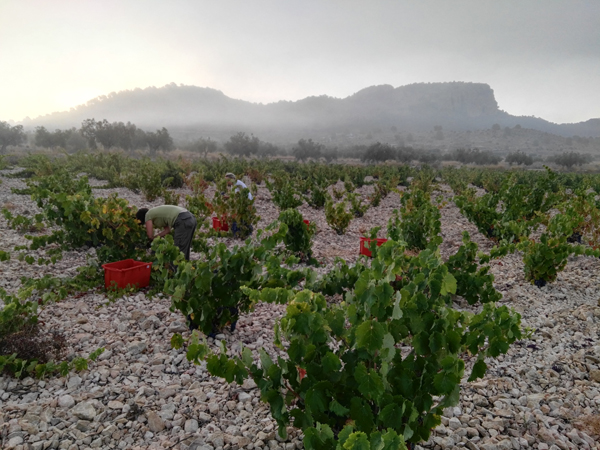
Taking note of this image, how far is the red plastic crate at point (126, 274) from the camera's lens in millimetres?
4832

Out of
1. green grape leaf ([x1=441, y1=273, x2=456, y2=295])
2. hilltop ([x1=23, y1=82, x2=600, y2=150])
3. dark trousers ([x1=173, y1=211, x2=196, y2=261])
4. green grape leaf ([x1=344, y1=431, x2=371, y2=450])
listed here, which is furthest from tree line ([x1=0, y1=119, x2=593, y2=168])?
hilltop ([x1=23, y1=82, x2=600, y2=150])

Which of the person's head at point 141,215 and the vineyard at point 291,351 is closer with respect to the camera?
the vineyard at point 291,351

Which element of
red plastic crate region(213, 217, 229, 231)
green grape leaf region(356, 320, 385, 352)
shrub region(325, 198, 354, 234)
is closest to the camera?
green grape leaf region(356, 320, 385, 352)

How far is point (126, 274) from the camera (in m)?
4.87

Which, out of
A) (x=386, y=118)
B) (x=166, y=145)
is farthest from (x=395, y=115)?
(x=166, y=145)

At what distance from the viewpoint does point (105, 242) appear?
19.0 ft

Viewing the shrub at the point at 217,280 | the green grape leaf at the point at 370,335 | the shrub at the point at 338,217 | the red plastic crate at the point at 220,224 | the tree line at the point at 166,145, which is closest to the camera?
the green grape leaf at the point at 370,335

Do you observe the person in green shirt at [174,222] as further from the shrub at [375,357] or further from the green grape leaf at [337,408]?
the green grape leaf at [337,408]

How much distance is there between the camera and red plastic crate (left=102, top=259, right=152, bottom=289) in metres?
4.83

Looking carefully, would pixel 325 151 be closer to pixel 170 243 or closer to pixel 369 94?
pixel 170 243

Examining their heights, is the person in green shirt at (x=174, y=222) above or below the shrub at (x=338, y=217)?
above

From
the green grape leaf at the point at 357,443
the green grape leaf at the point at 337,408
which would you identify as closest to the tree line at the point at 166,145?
the green grape leaf at the point at 337,408

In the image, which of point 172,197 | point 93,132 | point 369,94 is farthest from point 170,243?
point 369,94

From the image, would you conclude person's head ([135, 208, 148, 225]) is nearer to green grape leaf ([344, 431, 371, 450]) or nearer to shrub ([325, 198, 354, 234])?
shrub ([325, 198, 354, 234])
